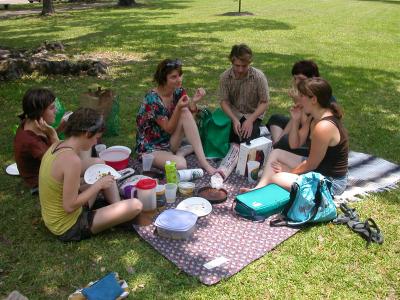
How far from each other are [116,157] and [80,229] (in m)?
1.49

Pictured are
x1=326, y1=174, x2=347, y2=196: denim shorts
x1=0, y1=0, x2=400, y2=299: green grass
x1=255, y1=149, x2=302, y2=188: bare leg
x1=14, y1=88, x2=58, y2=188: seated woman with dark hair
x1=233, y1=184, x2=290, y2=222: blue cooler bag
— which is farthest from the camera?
x1=255, y1=149, x2=302, y2=188: bare leg

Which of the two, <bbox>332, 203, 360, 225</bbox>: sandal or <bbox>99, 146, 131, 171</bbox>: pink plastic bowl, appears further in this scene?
<bbox>99, 146, 131, 171</bbox>: pink plastic bowl

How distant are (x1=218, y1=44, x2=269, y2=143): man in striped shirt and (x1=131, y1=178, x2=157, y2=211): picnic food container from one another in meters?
1.61

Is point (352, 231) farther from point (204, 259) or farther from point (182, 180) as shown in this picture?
point (182, 180)

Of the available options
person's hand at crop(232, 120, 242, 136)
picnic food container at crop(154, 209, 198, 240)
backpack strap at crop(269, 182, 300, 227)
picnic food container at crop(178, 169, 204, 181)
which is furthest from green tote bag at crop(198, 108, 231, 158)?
picnic food container at crop(154, 209, 198, 240)

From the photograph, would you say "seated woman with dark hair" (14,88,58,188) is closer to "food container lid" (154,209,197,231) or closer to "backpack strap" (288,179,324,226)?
"food container lid" (154,209,197,231)

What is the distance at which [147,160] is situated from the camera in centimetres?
463

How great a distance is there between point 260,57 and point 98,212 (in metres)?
8.25

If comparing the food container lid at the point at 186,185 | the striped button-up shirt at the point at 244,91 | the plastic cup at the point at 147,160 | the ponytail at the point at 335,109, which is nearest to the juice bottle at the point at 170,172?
the food container lid at the point at 186,185

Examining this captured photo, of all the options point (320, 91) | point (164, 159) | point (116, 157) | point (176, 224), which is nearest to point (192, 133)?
point (164, 159)

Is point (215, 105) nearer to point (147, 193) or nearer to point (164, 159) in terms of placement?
point (164, 159)

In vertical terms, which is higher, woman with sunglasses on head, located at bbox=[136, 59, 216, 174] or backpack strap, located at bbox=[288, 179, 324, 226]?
woman with sunglasses on head, located at bbox=[136, 59, 216, 174]

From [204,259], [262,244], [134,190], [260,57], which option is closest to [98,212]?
[134,190]

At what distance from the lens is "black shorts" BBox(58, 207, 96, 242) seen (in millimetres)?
3434
